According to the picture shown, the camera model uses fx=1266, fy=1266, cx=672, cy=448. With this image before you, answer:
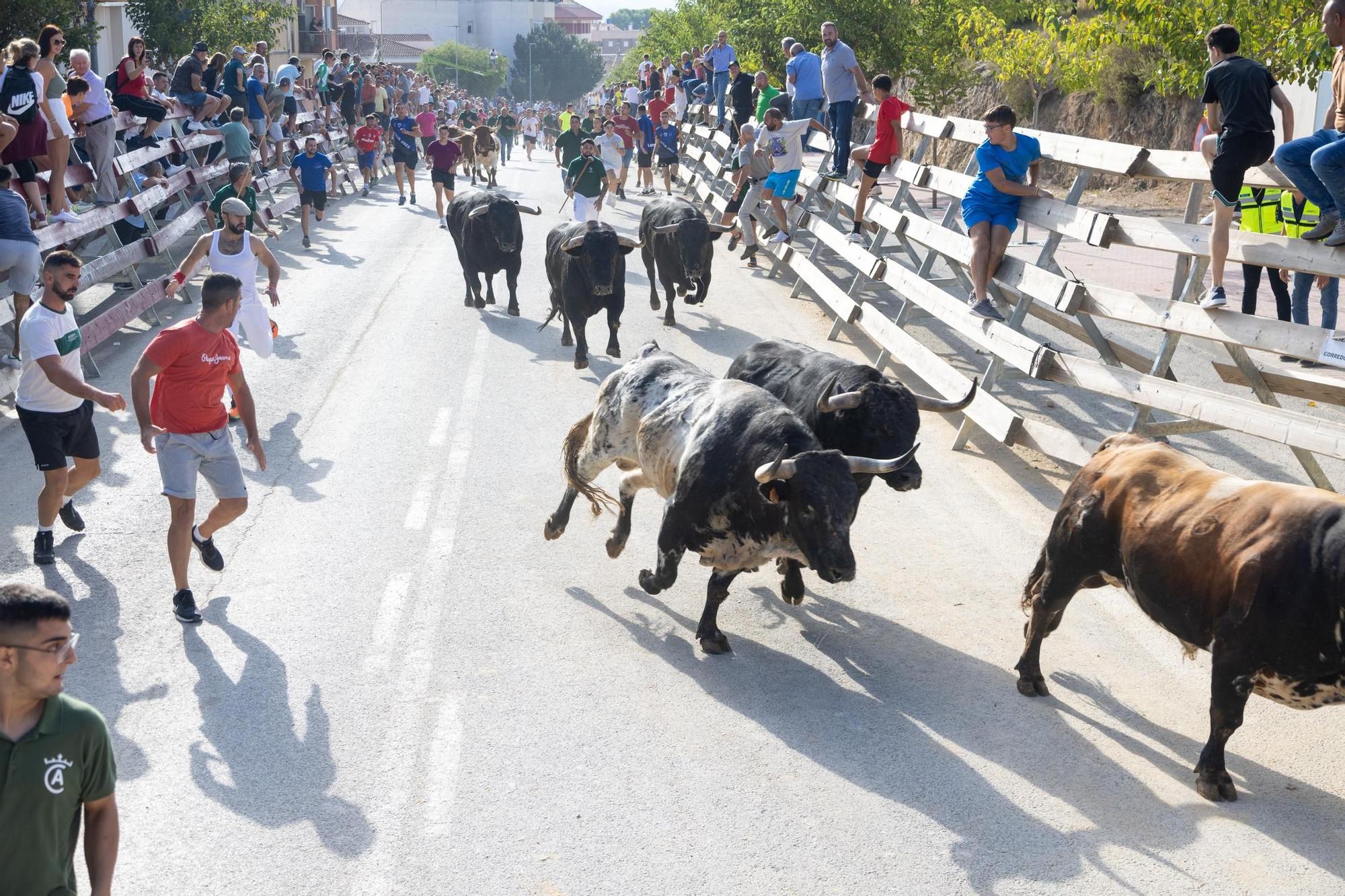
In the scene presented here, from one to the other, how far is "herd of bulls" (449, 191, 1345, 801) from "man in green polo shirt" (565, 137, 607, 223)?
10.9 meters

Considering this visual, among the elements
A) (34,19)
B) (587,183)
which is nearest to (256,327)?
(587,183)

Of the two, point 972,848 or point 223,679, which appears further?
point 223,679

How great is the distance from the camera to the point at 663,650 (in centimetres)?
685

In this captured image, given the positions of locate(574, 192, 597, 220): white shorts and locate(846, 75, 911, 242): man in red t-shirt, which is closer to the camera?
locate(846, 75, 911, 242): man in red t-shirt

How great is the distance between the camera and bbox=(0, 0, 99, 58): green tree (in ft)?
64.0

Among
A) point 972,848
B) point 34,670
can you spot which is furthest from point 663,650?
point 34,670

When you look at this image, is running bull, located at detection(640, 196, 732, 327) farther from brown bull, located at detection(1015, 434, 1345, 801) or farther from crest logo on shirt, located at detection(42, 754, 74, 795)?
crest logo on shirt, located at detection(42, 754, 74, 795)

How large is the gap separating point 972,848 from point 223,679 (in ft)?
12.1

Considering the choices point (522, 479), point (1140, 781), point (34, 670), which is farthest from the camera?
point (522, 479)

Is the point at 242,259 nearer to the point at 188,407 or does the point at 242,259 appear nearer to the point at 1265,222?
the point at 188,407

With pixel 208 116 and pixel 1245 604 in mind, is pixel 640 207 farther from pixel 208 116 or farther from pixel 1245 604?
pixel 1245 604

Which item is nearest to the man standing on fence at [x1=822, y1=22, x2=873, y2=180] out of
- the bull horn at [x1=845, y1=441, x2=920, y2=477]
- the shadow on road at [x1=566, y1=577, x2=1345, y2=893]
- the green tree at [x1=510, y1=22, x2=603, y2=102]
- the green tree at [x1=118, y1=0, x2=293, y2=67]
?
the shadow on road at [x1=566, y1=577, x2=1345, y2=893]

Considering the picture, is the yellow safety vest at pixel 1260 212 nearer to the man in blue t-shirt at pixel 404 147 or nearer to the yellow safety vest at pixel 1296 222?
the yellow safety vest at pixel 1296 222

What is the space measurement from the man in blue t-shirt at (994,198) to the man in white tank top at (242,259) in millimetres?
5970
